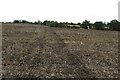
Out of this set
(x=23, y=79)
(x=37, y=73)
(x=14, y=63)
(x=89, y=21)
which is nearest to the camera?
(x=23, y=79)

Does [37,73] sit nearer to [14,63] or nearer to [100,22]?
[14,63]

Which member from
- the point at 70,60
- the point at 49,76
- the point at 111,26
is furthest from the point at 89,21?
the point at 49,76

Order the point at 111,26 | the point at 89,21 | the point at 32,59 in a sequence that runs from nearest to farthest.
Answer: the point at 32,59 → the point at 111,26 → the point at 89,21

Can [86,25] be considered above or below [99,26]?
above

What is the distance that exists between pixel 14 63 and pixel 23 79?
2356 millimetres

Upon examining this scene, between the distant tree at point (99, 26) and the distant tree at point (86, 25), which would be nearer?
the distant tree at point (99, 26)

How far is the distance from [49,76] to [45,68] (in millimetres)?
1138

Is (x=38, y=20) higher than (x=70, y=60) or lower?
higher

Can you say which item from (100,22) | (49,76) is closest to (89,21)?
(100,22)

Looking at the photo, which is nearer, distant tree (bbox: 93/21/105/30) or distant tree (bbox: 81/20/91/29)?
distant tree (bbox: 93/21/105/30)

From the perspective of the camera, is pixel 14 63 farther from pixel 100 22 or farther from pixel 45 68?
pixel 100 22

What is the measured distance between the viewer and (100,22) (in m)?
45.8

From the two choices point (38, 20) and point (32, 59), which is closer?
point (32, 59)

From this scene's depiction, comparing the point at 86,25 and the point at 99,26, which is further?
the point at 86,25
